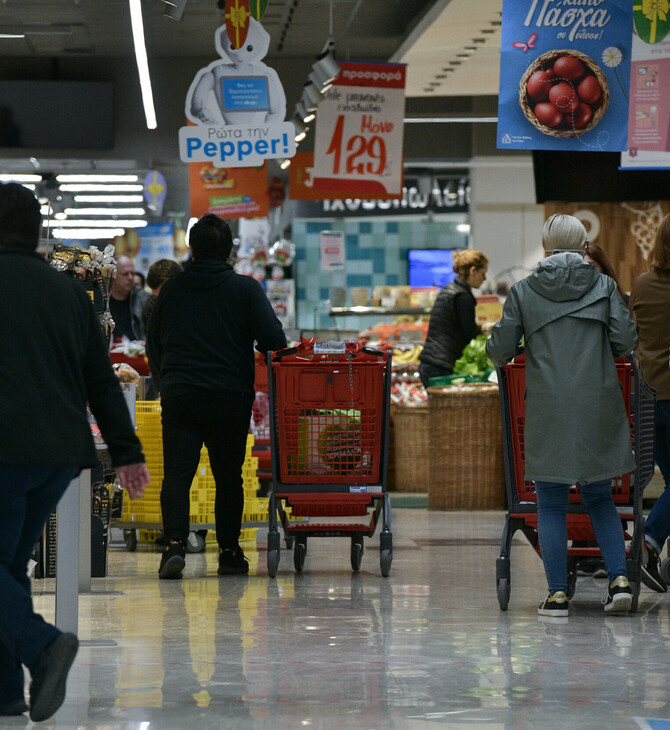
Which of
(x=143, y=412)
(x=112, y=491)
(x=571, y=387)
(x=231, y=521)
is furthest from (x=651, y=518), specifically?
(x=143, y=412)

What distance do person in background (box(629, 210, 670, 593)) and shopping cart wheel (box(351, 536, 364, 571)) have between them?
1467mm

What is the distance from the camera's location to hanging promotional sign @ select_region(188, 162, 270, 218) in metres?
15.2

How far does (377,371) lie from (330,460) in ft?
1.65

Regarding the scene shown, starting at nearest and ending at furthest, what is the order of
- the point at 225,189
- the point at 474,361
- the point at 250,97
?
1. the point at 250,97
2. the point at 474,361
3. the point at 225,189

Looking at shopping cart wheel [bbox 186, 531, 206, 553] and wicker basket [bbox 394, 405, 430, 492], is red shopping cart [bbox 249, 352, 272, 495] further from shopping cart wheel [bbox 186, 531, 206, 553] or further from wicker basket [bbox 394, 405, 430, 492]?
wicker basket [bbox 394, 405, 430, 492]

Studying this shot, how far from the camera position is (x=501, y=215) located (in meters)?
18.6

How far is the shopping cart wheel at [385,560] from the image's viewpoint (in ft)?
20.9

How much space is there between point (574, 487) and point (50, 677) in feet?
9.33

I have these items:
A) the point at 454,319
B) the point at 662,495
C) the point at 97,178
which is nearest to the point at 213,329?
the point at 662,495

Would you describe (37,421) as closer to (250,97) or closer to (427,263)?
(250,97)

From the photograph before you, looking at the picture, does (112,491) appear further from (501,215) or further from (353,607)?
(501,215)

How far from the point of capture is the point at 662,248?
20.3 feet

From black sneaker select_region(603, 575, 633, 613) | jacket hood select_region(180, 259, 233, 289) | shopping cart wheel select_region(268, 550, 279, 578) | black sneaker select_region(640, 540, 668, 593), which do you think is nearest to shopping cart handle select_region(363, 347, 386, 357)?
jacket hood select_region(180, 259, 233, 289)

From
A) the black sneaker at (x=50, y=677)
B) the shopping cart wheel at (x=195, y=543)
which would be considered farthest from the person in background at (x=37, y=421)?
the shopping cart wheel at (x=195, y=543)
